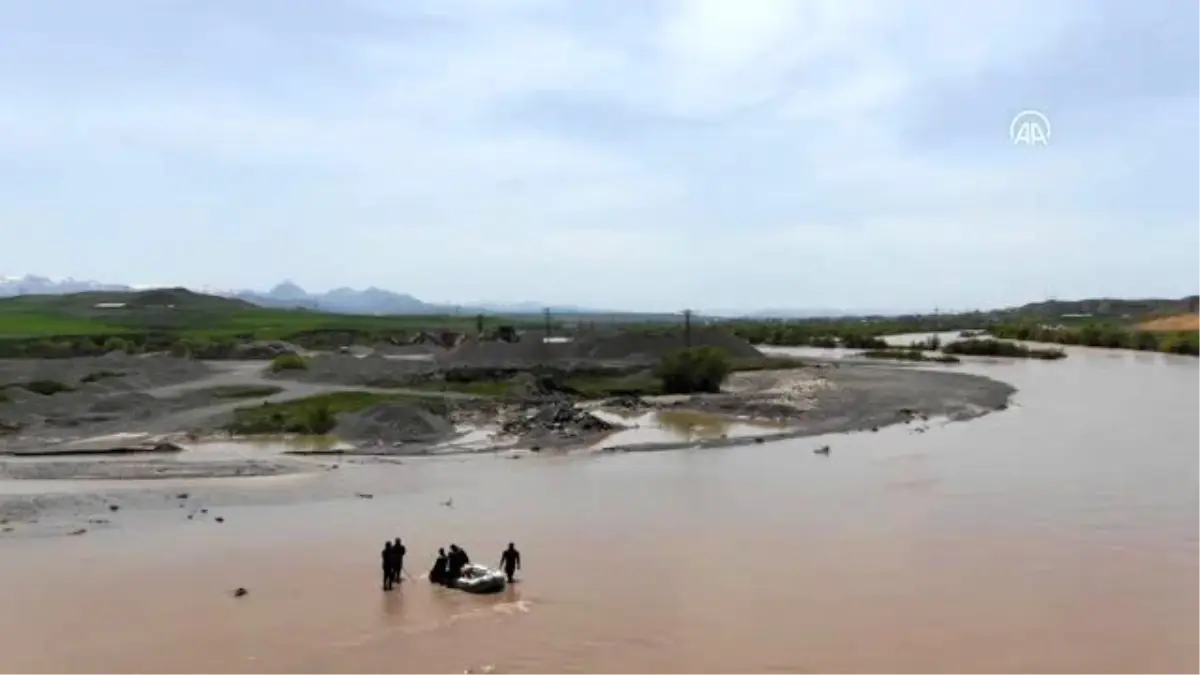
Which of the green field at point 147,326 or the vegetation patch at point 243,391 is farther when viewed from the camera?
the green field at point 147,326

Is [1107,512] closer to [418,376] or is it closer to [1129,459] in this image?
[1129,459]

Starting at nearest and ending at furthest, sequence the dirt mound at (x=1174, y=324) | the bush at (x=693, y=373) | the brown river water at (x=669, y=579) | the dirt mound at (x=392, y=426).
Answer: the brown river water at (x=669, y=579)
the dirt mound at (x=392, y=426)
the bush at (x=693, y=373)
the dirt mound at (x=1174, y=324)

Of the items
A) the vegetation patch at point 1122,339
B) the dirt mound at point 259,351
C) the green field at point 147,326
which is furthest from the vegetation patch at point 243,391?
the vegetation patch at point 1122,339

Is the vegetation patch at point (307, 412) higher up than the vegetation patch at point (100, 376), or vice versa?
the vegetation patch at point (100, 376)

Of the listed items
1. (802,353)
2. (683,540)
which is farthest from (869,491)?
(802,353)

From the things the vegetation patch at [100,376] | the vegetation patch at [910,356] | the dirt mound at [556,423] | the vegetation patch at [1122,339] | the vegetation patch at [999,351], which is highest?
the vegetation patch at [1122,339]

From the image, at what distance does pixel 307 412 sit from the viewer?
3681cm

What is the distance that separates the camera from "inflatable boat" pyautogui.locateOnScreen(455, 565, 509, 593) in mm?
16078

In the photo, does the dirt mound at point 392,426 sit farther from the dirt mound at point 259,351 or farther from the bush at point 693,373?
the dirt mound at point 259,351

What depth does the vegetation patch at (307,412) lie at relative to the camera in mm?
35438

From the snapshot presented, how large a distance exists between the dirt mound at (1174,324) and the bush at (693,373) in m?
73.7

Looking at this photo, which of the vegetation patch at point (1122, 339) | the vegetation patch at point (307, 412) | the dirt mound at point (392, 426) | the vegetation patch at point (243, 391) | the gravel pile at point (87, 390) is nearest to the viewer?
the dirt mound at point (392, 426)

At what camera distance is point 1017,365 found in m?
74.2

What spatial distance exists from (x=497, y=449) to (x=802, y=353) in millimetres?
64961
